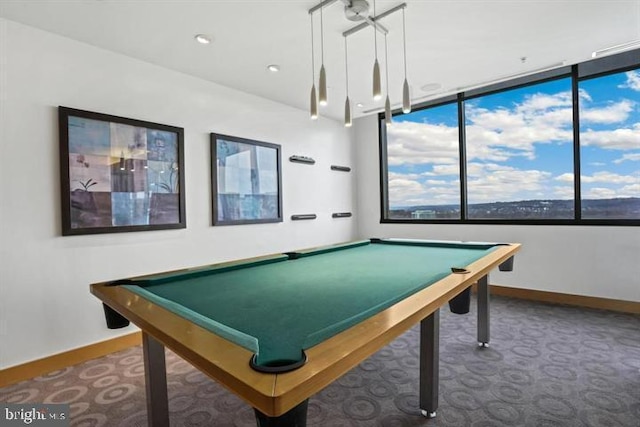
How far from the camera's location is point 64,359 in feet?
7.71

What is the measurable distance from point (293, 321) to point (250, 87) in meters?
3.03

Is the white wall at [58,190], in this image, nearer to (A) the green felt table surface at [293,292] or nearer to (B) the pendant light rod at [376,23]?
(A) the green felt table surface at [293,292]

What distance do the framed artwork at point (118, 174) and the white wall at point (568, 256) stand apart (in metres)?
3.34

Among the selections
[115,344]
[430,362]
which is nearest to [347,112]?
[430,362]

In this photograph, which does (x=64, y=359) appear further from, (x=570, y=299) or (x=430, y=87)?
(x=570, y=299)

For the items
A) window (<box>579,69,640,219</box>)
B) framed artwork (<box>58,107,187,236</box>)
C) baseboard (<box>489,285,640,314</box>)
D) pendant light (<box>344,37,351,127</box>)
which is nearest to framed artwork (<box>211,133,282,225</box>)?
framed artwork (<box>58,107,187,236</box>)

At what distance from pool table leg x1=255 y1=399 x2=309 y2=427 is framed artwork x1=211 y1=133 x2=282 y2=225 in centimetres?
273

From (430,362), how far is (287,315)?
3.08 ft

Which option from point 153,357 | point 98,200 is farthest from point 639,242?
point 98,200

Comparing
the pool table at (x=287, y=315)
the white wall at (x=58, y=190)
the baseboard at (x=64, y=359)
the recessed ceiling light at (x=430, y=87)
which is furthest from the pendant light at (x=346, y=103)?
the baseboard at (x=64, y=359)

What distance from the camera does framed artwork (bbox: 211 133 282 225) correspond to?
3.34 m

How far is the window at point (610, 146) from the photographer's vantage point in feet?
10.6

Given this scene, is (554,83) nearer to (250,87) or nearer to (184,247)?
(250,87)

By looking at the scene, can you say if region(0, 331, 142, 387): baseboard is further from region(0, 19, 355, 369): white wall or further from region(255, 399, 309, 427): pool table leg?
region(255, 399, 309, 427): pool table leg
